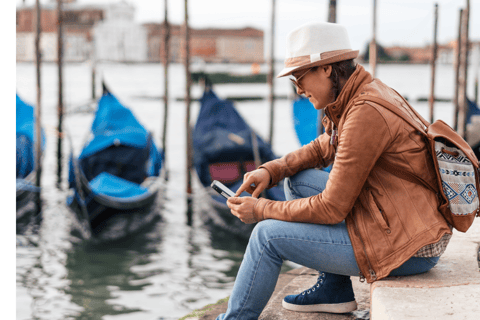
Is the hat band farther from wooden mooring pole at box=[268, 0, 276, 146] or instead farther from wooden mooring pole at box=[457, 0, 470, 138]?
wooden mooring pole at box=[268, 0, 276, 146]

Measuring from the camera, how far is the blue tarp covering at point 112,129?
5.79 m

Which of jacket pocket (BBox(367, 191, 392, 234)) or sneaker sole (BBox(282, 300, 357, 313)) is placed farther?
sneaker sole (BBox(282, 300, 357, 313))

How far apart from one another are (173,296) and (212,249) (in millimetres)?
1341

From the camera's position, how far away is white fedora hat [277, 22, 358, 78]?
5.01ft

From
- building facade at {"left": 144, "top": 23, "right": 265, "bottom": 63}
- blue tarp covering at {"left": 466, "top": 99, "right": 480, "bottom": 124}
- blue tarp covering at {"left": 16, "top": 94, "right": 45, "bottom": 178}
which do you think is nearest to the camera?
blue tarp covering at {"left": 16, "top": 94, "right": 45, "bottom": 178}

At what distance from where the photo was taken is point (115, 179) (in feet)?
Result: 18.2

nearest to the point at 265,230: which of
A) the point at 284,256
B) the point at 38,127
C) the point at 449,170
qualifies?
the point at 284,256

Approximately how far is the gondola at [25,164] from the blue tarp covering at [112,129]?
1009mm

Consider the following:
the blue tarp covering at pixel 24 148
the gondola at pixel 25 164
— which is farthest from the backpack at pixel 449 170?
the blue tarp covering at pixel 24 148

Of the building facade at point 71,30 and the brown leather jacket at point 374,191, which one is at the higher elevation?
the building facade at point 71,30

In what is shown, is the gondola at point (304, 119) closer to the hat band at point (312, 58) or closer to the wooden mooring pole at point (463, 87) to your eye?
the wooden mooring pole at point (463, 87)

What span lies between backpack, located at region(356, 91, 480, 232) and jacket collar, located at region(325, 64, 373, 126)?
0.06m

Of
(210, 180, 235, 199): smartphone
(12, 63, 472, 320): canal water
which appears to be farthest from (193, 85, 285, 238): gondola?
(210, 180, 235, 199): smartphone

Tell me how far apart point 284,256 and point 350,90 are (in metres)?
0.51
